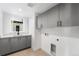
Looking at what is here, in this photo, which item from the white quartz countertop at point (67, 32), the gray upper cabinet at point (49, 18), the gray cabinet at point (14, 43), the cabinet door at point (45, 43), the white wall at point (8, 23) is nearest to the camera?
the white quartz countertop at point (67, 32)

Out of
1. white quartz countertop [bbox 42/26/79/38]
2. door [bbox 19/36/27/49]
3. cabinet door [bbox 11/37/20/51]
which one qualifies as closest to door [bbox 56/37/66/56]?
white quartz countertop [bbox 42/26/79/38]

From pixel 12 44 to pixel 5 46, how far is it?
0.62 ft

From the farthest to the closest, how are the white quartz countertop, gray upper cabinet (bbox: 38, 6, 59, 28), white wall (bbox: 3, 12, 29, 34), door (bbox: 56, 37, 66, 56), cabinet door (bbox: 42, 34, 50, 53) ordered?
white wall (bbox: 3, 12, 29, 34) < cabinet door (bbox: 42, 34, 50, 53) < gray upper cabinet (bbox: 38, 6, 59, 28) < door (bbox: 56, 37, 66, 56) < the white quartz countertop

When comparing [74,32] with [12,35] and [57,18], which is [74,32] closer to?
[57,18]

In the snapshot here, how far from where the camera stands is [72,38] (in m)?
1.00

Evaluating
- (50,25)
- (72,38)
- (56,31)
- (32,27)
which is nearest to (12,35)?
(32,27)

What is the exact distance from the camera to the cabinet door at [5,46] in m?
1.58

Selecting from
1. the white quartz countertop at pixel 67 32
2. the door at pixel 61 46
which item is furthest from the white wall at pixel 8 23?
the door at pixel 61 46

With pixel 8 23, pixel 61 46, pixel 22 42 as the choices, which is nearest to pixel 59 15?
pixel 61 46

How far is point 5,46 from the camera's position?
5.44 feet

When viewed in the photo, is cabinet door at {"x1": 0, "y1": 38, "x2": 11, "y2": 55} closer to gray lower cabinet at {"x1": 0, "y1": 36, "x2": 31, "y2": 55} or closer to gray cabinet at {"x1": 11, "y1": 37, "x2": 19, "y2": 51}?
gray lower cabinet at {"x1": 0, "y1": 36, "x2": 31, "y2": 55}

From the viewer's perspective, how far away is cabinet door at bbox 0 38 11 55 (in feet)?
5.19

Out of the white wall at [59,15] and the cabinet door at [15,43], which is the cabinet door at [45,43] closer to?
the white wall at [59,15]

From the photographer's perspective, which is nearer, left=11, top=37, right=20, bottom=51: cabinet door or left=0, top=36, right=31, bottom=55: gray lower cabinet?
left=0, top=36, right=31, bottom=55: gray lower cabinet
